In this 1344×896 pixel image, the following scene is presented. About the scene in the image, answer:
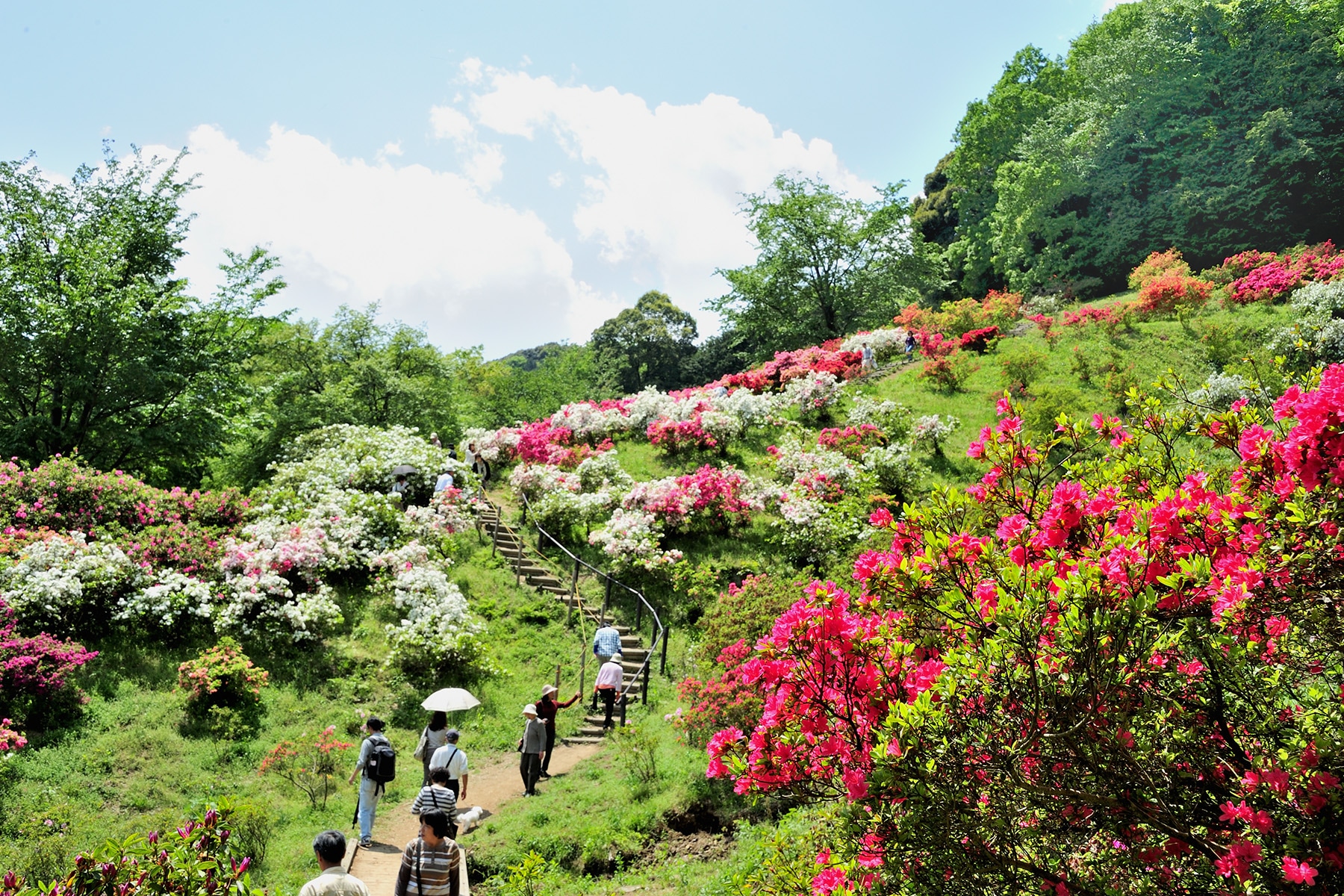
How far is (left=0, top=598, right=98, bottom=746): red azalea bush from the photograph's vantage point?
8898 millimetres

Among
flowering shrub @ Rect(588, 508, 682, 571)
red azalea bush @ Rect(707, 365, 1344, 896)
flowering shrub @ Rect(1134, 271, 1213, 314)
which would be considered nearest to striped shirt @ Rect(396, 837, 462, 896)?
red azalea bush @ Rect(707, 365, 1344, 896)

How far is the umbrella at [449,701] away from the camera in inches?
370

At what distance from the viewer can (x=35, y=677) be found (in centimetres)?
901

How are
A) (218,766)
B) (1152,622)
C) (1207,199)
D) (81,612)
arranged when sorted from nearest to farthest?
(1152,622) → (218,766) → (81,612) → (1207,199)

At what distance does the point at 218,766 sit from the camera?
9.23 meters

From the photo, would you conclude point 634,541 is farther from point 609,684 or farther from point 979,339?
point 979,339

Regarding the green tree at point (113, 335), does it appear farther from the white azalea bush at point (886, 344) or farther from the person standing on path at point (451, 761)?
the white azalea bush at point (886, 344)

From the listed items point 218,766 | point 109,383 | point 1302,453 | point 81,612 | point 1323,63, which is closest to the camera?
point 1302,453

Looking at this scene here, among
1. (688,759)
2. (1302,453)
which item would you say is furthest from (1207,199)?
(1302,453)

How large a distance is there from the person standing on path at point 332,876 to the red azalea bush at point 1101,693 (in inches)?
94.3

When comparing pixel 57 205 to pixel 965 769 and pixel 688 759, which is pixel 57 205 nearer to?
pixel 688 759

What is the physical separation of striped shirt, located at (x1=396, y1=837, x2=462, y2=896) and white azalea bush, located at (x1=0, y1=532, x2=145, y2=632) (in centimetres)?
838

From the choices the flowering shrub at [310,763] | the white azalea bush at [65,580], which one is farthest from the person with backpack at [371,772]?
the white azalea bush at [65,580]

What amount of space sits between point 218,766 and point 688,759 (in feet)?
18.9
